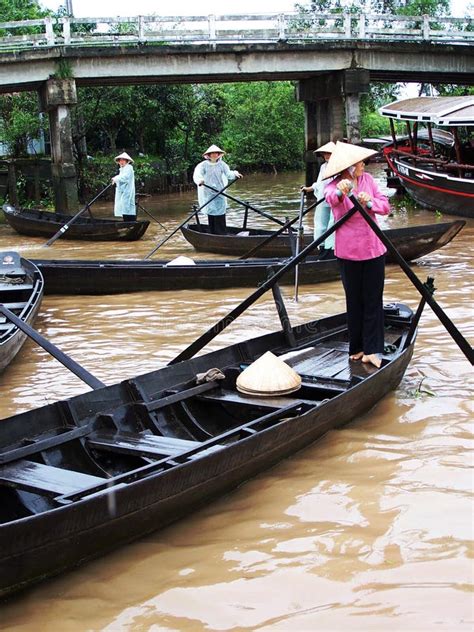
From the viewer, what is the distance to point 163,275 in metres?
10.2

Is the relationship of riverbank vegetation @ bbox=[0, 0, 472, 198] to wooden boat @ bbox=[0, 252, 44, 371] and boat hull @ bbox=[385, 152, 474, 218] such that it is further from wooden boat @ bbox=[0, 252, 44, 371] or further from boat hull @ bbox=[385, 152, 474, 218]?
wooden boat @ bbox=[0, 252, 44, 371]

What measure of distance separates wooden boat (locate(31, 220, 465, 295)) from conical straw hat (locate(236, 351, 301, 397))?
4.80 meters

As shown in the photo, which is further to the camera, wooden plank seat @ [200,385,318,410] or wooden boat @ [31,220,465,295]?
wooden boat @ [31,220,465,295]

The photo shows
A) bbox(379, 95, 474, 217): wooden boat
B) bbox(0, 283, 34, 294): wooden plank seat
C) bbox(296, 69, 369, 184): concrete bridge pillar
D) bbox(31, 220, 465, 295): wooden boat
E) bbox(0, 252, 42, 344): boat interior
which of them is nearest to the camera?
bbox(0, 252, 42, 344): boat interior

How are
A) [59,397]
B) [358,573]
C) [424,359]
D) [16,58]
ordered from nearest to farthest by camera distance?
[358,573], [59,397], [424,359], [16,58]

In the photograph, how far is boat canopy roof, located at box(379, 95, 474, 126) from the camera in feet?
A: 49.0

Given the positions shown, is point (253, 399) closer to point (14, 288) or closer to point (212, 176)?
point (14, 288)

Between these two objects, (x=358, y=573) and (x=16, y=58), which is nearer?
(x=358, y=573)

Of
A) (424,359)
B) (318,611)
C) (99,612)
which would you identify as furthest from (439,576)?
(424,359)

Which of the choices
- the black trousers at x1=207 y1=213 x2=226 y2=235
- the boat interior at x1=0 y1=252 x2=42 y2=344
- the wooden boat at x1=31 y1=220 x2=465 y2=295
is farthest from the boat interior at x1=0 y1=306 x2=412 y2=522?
the black trousers at x1=207 y1=213 x2=226 y2=235

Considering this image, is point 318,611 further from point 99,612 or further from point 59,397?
point 59,397

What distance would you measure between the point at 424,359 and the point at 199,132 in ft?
79.5

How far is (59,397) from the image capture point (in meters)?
6.56

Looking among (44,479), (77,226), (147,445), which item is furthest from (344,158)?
(77,226)
